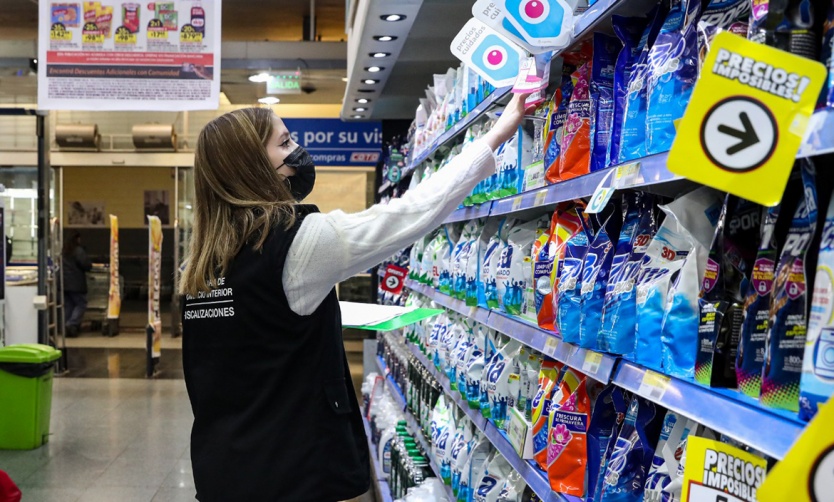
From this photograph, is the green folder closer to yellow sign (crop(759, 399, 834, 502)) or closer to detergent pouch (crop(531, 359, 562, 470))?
detergent pouch (crop(531, 359, 562, 470))

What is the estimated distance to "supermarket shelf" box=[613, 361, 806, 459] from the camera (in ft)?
2.91

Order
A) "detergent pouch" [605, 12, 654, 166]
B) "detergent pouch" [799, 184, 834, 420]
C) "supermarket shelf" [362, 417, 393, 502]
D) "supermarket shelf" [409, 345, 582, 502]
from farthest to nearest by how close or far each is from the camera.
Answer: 1. "supermarket shelf" [362, 417, 393, 502]
2. "supermarket shelf" [409, 345, 582, 502]
3. "detergent pouch" [605, 12, 654, 166]
4. "detergent pouch" [799, 184, 834, 420]

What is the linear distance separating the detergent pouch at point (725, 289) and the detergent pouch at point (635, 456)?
37cm

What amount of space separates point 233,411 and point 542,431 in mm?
731

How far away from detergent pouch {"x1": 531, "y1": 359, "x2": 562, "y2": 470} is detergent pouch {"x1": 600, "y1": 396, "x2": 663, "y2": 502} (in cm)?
34

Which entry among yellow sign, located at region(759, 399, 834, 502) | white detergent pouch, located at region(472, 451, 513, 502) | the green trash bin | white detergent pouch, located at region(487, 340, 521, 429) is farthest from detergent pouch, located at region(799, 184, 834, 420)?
the green trash bin

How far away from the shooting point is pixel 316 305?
1.74 metres

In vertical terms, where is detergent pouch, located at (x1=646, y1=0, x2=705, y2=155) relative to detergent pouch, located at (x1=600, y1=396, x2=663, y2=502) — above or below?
above

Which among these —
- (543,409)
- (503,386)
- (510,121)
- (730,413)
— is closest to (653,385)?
(730,413)

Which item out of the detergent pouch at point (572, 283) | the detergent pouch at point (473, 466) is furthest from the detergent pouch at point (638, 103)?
the detergent pouch at point (473, 466)

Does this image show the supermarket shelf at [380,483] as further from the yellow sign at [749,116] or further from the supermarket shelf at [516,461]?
the yellow sign at [749,116]

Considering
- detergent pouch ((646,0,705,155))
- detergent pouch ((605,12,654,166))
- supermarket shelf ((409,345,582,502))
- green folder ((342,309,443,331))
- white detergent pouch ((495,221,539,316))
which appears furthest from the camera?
white detergent pouch ((495,221,539,316))

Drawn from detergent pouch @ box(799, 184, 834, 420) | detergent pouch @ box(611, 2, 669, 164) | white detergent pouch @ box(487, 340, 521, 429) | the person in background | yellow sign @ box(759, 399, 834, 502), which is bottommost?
the person in background

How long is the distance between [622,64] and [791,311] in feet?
2.56
